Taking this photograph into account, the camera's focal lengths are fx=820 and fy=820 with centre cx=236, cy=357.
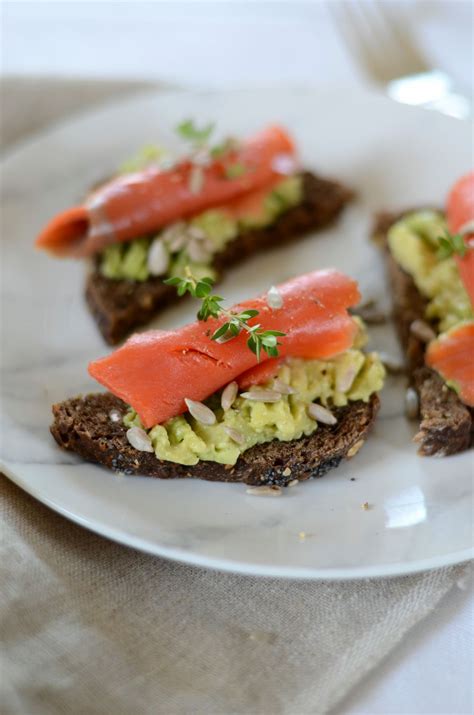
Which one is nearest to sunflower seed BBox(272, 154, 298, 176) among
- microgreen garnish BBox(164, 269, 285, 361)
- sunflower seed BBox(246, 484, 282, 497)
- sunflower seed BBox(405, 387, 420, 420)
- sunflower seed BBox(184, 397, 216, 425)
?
microgreen garnish BBox(164, 269, 285, 361)

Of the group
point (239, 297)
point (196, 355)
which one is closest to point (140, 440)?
point (196, 355)

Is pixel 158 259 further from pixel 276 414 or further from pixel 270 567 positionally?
pixel 270 567

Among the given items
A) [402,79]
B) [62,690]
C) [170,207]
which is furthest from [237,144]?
[62,690]

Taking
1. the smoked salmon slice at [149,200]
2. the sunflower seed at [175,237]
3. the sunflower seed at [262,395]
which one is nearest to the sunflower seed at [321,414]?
the sunflower seed at [262,395]

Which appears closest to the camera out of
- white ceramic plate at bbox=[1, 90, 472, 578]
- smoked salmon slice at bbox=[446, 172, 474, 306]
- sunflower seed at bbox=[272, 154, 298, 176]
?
white ceramic plate at bbox=[1, 90, 472, 578]

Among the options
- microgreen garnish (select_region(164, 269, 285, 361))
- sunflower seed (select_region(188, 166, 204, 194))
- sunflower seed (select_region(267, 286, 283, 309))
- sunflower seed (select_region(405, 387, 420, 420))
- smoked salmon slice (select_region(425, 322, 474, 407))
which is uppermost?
sunflower seed (select_region(188, 166, 204, 194))

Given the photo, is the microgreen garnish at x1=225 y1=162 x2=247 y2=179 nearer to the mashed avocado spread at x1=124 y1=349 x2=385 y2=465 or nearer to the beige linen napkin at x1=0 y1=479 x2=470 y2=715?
the mashed avocado spread at x1=124 y1=349 x2=385 y2=465
